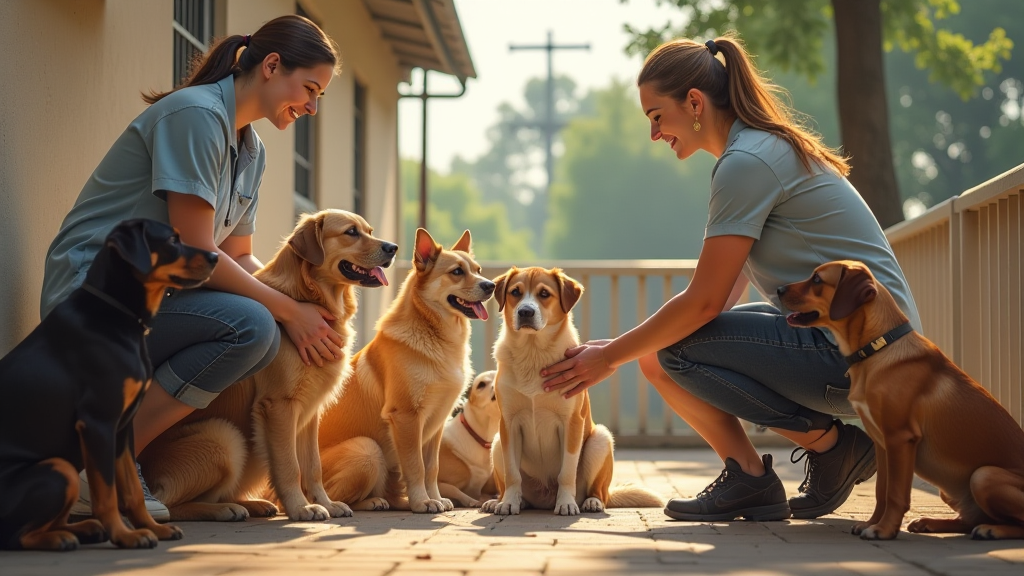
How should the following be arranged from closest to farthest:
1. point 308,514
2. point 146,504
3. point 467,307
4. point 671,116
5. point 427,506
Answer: point 146,504
point 308,514
point 671,116
point 427,506
point 467,307

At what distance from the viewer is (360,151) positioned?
1202 cm

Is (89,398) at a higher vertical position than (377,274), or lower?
lower

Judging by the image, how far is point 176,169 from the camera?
385 centimetres

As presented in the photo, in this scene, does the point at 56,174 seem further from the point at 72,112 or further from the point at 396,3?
the point at 396,3

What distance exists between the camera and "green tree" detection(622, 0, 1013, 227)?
1173 centimetres

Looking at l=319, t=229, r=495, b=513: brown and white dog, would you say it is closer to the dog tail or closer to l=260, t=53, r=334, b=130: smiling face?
the dog tail

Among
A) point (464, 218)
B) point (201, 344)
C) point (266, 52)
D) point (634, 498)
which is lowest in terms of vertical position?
point (634, 498)

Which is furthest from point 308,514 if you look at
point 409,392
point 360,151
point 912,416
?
point 360,151

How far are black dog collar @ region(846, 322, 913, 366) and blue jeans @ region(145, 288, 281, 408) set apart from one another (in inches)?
88.2

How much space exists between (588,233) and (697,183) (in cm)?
840

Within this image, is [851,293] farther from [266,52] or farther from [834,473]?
[266,52]

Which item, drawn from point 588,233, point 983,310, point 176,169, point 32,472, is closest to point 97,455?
point 32,472

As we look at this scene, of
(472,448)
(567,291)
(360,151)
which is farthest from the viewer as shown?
(360,151)

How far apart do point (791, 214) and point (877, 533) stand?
126cm
